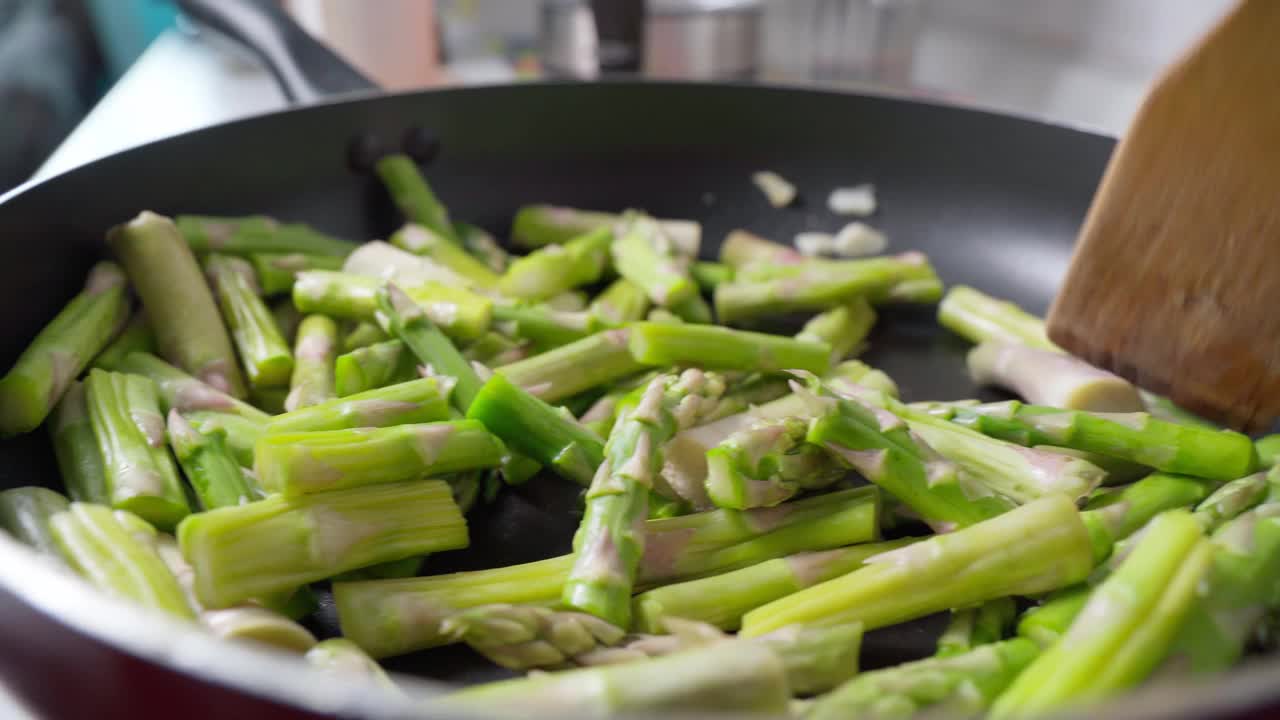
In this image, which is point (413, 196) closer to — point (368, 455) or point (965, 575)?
point (368, 455)

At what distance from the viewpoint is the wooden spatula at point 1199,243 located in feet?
5.75

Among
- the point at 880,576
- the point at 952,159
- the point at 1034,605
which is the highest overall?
the point at 952,159

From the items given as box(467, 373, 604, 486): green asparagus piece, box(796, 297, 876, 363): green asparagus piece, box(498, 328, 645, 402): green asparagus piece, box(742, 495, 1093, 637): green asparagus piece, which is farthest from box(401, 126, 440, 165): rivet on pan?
box(742, 495, 1093, 637): green asparagus piece

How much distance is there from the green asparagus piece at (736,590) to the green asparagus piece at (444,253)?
3.80ft

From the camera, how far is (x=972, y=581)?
1.43 m

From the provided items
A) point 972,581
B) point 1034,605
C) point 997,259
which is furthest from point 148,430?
point 997,259

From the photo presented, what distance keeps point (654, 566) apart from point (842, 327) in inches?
41.4

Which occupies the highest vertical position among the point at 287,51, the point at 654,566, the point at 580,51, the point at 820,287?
the point at 287,51

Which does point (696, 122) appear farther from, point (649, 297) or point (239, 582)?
point (239, 582)

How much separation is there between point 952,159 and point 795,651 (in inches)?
77.1

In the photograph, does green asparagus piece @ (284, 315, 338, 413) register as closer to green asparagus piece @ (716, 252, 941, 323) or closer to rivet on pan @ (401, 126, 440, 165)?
rivet on pan @ (401, 126, 440, 165)

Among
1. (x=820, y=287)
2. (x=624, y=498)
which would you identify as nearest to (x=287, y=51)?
(x=820, y=287)

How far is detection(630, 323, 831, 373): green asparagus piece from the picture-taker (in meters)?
2.00

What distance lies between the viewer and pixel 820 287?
2482 mm
